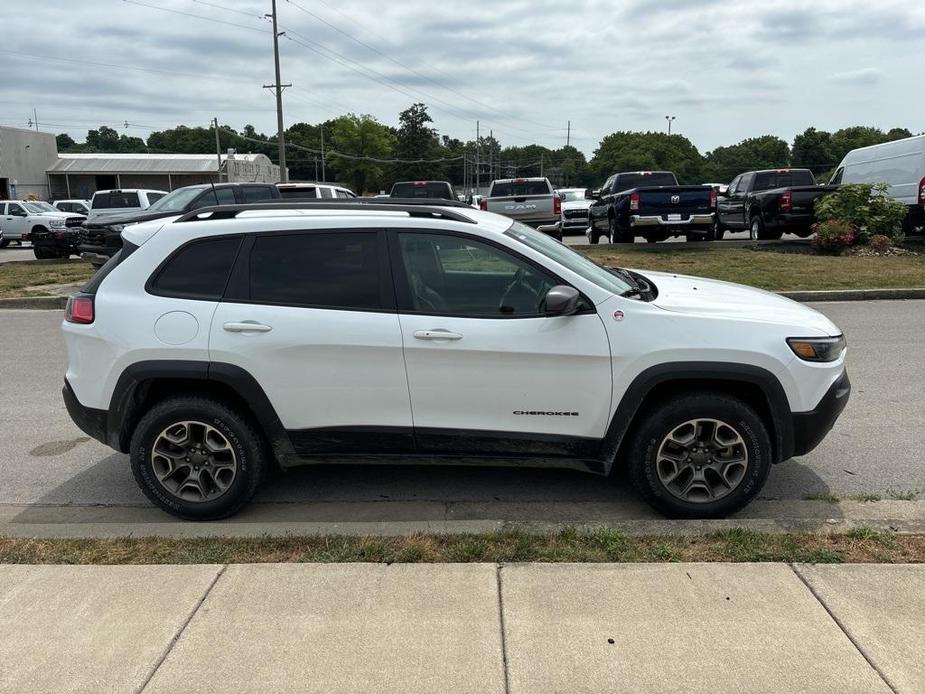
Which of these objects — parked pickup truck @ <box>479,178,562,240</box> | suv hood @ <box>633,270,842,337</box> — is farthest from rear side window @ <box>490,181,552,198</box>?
suv hood @ <box>633,270,842,337</box>

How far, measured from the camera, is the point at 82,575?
3498 millimetres

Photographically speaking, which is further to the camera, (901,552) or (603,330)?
(603,330)

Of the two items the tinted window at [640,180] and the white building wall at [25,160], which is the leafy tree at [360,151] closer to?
the white building wall at [25,160]

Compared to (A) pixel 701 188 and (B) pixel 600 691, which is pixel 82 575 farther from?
(A) pixel 701 188

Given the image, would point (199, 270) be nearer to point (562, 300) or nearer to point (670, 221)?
point (562, 300)

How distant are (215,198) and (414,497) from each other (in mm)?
12792

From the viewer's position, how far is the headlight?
389 cm

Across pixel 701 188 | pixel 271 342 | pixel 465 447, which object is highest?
pixel 701 188

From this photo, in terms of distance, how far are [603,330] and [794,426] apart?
114 centimetres

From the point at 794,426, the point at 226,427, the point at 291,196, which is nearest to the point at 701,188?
the point at 291,196

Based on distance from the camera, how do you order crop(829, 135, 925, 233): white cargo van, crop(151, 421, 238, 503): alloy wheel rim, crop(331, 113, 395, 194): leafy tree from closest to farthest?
crop(151, 421, 238, 503): alloy wheel rim → crop(829, 135, 925, 233): white cargo van → crop(331, 113, 395, 194): leafy tree

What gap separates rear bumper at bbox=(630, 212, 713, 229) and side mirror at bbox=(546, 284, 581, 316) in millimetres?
13097

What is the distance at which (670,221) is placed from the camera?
1623 centimetres

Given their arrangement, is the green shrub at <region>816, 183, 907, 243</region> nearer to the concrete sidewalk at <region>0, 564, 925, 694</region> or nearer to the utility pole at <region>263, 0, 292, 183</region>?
the concrete sidewalk at <region>0, 564, 925, 694</region>
